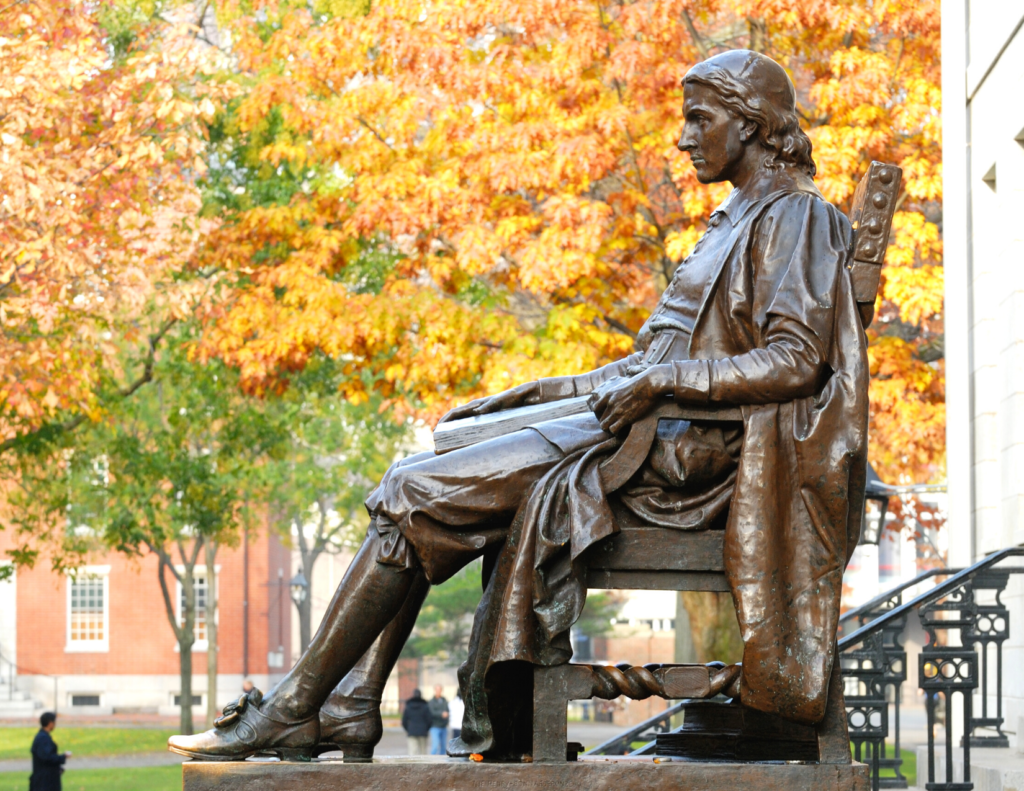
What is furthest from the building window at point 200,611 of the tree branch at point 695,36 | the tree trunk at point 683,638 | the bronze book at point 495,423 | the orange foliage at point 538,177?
the bronze book at point 495,423

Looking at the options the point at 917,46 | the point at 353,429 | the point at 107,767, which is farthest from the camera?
the point at 353,429

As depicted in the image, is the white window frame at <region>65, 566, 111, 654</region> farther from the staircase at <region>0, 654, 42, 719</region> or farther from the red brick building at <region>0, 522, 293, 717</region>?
the staircase at <region>0, 654, 42, 719</region>

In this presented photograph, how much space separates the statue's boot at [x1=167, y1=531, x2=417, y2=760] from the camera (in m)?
3.63

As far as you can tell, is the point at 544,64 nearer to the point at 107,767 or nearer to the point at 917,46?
the point at 917,46

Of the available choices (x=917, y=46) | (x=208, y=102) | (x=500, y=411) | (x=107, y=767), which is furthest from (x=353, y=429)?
(x=500, y=411)

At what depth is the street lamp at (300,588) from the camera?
35.3m

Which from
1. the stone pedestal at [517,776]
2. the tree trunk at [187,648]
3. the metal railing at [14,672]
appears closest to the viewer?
the stone pedestal at [517,776]

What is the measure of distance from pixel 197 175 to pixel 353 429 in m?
18.3

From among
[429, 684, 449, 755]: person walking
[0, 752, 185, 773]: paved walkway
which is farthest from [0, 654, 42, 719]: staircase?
[429, 684, 449, 755]: person walking

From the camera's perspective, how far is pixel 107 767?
2462 centimetres

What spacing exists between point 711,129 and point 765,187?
23 cm

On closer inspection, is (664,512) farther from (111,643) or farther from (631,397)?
(111,643)

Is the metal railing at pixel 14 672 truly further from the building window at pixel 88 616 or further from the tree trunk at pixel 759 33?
the tree trunk at pixel 759 33

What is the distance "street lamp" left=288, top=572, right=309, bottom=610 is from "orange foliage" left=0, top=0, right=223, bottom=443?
803 inches
